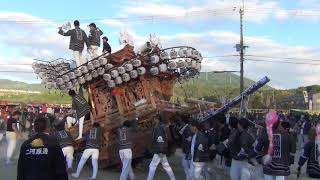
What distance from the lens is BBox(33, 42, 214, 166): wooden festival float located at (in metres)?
16.0

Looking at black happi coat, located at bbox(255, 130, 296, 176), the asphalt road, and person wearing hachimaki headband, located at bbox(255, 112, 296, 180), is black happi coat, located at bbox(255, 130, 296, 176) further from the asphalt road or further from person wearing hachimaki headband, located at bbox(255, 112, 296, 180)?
the asphalt road

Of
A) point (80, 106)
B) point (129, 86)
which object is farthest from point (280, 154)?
point (80, 106)

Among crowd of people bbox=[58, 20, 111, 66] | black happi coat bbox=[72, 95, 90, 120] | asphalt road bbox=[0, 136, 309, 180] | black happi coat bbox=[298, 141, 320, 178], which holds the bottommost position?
asphalt road bbox=[0, 136, 309, 180]

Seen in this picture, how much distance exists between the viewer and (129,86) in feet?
55.2

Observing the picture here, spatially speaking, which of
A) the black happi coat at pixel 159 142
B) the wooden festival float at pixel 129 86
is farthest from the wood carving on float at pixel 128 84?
the black happi coat at pixel 159 142

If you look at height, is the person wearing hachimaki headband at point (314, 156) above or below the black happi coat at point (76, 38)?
below

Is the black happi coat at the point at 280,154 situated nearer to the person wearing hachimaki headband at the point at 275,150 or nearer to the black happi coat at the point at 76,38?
the person wearing hachimaki headband at the point at 275,150

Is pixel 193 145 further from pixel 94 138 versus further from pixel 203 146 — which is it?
pixel 94 138

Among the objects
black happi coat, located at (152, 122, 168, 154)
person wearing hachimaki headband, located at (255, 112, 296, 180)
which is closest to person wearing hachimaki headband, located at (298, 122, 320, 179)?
person wearing hachimaki headband, located at (255, 112, 296, 180)

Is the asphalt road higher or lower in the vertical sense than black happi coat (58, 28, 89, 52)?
lower

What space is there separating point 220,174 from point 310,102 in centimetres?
6261

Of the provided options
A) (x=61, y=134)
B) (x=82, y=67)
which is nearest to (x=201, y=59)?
(x=82, y=67)

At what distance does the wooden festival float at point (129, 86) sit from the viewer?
631 inches

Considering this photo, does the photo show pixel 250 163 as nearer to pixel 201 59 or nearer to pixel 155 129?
pixel 155 129
